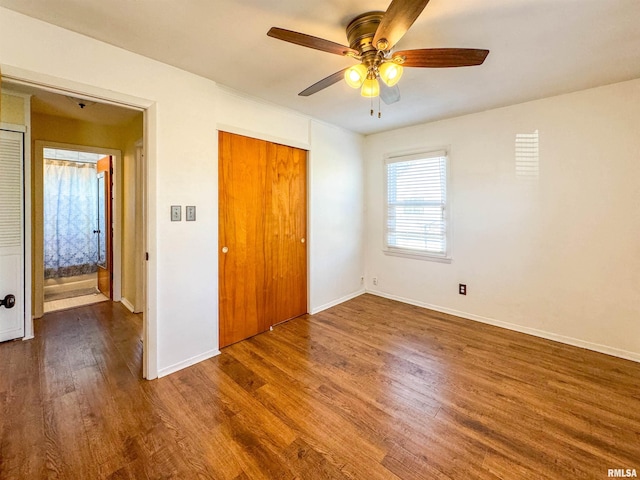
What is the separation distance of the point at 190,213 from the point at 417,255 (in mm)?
2897

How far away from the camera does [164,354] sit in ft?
7.41

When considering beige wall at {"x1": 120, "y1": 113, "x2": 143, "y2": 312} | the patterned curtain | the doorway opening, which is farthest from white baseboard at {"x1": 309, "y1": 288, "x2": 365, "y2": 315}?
the patterned curtain

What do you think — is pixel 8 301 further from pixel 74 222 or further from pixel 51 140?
pixel 74 222

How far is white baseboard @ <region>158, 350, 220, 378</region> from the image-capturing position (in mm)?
2240

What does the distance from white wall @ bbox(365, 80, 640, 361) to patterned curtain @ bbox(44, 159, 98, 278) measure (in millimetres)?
5866

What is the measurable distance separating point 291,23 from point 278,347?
259 centimetres

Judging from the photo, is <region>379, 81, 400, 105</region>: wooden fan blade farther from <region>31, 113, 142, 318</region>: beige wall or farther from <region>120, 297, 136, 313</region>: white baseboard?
<region>120, 297, 136, 313</region>: white baseboard

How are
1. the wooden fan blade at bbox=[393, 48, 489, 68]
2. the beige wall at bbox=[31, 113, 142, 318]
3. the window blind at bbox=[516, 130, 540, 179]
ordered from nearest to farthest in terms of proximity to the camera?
the wooden fan blade at bbox=[393, 48, 489, 68] → the window blind at bbox=[516, 130, 540, 179] → the beige wall at bbox=[31, 113, 142, 318]

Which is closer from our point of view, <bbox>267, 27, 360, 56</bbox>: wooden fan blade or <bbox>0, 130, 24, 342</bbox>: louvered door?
<bbox>267, 27, 360, 56</bbox>: wooden fan blade

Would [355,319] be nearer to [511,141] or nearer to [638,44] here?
[511,141]

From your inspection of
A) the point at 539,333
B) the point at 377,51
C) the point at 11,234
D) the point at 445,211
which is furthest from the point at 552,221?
the point at 11,234

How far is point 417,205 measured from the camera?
150 inches

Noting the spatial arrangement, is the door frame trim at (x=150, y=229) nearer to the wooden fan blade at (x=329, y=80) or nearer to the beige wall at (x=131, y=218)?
the wooden fan blade at (x=329, y=80)

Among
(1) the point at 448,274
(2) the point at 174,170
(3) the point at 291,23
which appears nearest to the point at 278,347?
(2) the point at 174,170
